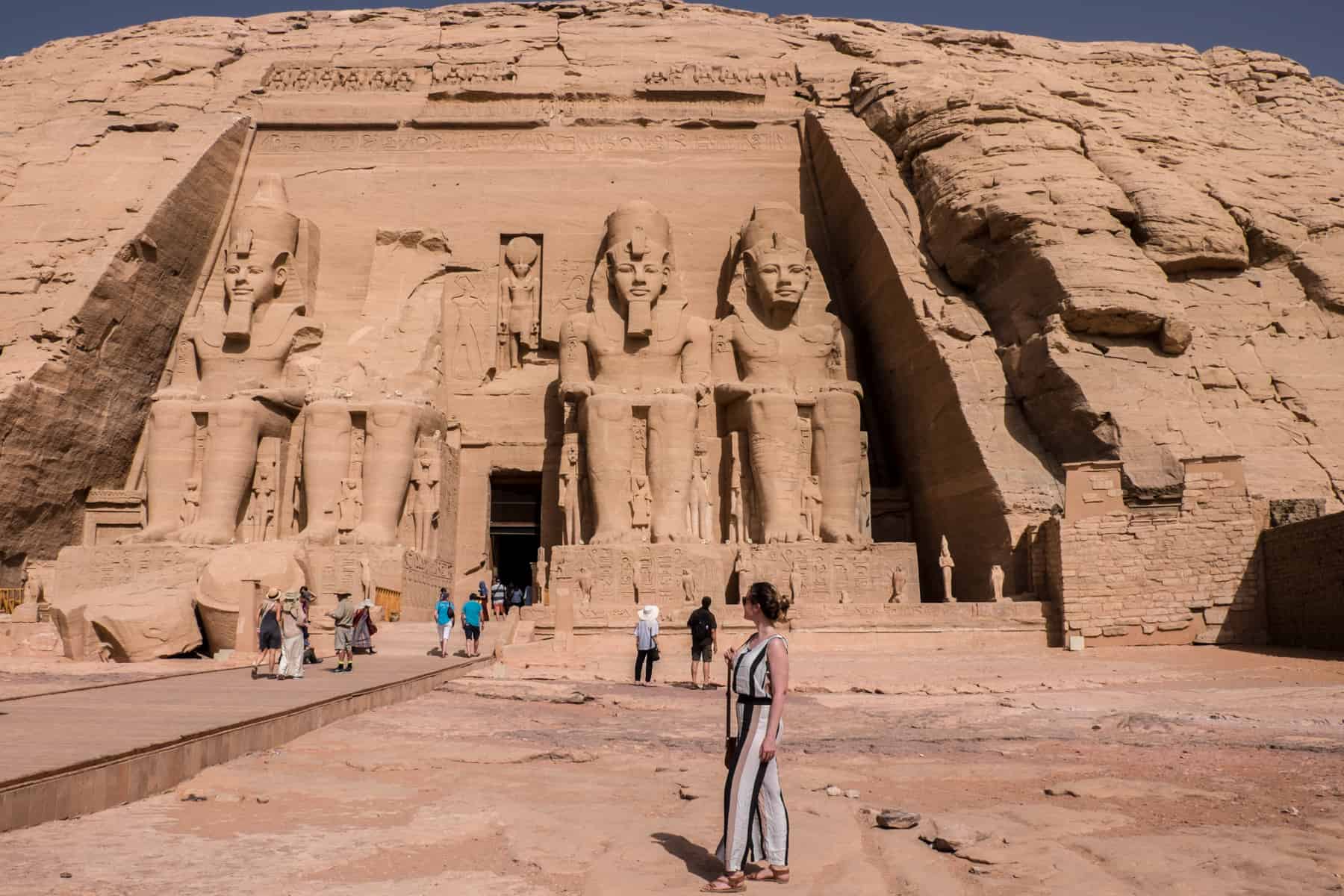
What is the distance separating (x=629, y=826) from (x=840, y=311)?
49.1ft

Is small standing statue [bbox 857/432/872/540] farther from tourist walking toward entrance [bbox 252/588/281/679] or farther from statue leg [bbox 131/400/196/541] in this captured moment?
statue leg [bbox 131/400/196/541]

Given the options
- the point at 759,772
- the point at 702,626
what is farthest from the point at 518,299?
the point at 759,772

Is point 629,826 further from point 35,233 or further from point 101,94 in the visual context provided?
point 101,94

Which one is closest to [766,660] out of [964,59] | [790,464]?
[790,464]

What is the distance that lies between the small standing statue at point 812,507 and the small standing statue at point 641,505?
2.00 m

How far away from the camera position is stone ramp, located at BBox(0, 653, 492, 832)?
3.99 metres

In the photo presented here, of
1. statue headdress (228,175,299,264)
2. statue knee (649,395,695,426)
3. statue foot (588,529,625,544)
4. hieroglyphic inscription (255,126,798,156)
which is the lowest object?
statue foot (588,529,625,544)

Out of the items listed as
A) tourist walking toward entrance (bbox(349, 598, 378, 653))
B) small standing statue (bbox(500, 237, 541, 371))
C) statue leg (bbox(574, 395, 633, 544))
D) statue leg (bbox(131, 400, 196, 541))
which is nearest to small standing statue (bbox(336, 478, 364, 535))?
statue leg (bbox(131, 400, 196, 541))

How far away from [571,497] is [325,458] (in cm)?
321

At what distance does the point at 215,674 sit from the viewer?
8.84 metres

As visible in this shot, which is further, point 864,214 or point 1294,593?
point 864,214

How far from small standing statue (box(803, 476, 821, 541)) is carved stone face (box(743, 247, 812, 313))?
2523 millimetres

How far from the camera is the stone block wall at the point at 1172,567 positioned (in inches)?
487

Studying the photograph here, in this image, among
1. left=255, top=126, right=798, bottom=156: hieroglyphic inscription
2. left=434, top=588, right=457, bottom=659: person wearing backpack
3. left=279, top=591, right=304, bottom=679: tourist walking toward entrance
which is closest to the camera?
left=279, top=591, right=304, bottom=679: tourist walking toward entrance
